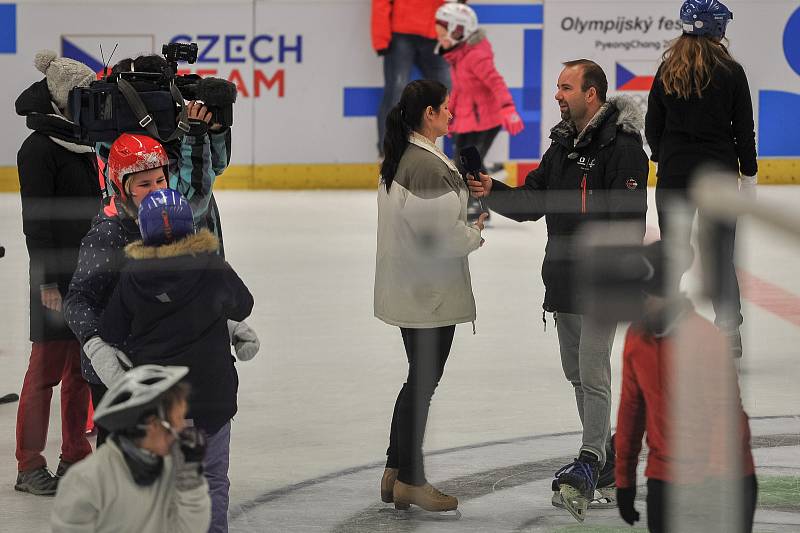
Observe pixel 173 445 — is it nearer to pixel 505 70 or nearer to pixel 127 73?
pixel 127 73

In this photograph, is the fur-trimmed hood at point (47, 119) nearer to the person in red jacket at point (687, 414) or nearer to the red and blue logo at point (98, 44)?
the person in red jacket at point (687, 414)

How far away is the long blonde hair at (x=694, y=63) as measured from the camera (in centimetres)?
538

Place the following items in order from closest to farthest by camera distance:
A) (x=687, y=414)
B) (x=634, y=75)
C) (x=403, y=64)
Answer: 1. (x=687, y=414)
2. (x=403, y=64)
3. (x=634, y=75)

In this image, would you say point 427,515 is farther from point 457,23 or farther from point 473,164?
point 457,23

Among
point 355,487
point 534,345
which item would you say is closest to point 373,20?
point 534,345

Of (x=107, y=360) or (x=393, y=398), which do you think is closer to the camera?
(x=107, y=360)

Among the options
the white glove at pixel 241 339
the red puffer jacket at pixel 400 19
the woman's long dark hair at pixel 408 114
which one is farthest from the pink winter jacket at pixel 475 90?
the white glove at pixel 241 339

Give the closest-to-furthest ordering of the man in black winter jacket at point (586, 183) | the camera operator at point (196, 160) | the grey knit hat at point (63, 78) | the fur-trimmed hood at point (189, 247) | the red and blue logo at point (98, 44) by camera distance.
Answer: the fur-trimmed hood at point (189, 247) → the man in black winter jacket at point (586, 183) → the camera operator at point (196, 160) → the grey knit hat at point (63, 78) → the red and blue logo at point (98, 44)

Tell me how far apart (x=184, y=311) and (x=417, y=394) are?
100 centimetres

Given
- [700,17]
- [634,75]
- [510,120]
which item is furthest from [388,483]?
[634,75]

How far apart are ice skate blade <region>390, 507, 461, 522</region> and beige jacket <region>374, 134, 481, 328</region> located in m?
0.55

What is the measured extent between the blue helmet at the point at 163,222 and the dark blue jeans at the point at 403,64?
8.99 meters

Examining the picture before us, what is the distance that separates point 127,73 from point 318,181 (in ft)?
28.3

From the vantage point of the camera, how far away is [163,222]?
2910mm
